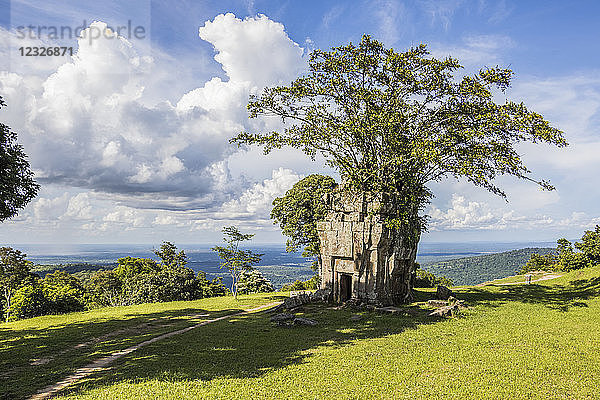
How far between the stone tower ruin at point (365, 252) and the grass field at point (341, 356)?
311 cm

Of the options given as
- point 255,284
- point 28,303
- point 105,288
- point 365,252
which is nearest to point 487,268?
point 255,284

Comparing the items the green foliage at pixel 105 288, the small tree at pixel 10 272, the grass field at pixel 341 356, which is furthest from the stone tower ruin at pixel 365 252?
the green foliage at pixel 105 288

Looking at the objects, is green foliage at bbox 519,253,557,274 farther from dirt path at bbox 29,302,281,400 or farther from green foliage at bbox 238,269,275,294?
dirt path at bbox 29,302,281,400

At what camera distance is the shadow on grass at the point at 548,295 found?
1110 inches

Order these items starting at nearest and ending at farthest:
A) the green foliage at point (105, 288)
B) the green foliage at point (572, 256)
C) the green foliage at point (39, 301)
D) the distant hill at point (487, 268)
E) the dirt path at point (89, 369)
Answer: the dirt path at point (89, 369) → the green foliage at point (39, 301) → the green foliage at point (572, 256) → the green foliage at point (105, 288) → the distant hill at point (487, 268)

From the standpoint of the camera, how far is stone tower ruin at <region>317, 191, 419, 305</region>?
28875 millimetres

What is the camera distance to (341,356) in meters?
16.5

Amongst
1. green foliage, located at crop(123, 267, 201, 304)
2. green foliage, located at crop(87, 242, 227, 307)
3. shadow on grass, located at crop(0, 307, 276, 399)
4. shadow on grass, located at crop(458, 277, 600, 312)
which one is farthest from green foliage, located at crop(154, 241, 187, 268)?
shadow on grass, located at crop(458, 277, 600, 312)

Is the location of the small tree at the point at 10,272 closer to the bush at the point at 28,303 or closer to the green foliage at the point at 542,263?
the bush at the point at 28,303

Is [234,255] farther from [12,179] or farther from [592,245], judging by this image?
[592,245]

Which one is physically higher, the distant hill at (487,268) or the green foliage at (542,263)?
the green foliage at (542,263)

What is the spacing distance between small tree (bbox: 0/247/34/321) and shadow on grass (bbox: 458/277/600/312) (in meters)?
51.1

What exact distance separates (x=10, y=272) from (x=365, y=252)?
44.0 metres

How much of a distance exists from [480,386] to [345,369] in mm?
4919
